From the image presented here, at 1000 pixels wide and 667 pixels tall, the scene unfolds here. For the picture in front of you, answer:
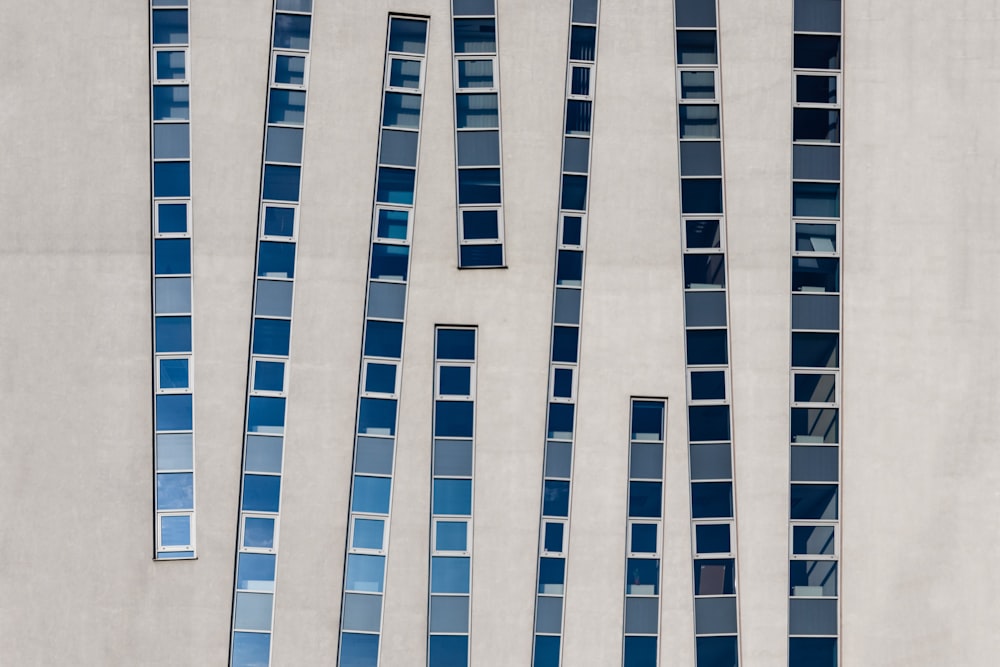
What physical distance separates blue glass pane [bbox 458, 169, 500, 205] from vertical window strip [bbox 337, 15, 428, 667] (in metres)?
0.93

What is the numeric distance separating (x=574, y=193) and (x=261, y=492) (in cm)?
810

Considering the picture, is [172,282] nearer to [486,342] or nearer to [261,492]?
[261,492]

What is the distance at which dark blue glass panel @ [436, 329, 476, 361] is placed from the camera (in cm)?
2516

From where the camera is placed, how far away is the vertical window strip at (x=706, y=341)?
82.0 feet

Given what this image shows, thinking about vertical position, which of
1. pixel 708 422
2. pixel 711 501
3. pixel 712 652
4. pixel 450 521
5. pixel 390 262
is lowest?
pixel 712 652

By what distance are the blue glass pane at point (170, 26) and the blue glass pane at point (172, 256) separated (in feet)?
12.7

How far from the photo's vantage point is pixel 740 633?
24953 millimetres

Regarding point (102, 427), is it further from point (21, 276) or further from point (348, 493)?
Result: point (348, 493)

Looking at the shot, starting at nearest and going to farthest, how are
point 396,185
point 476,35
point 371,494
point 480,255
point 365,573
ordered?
point 365,573, point 371,494, point 480,255, point 396,185, point 476,35

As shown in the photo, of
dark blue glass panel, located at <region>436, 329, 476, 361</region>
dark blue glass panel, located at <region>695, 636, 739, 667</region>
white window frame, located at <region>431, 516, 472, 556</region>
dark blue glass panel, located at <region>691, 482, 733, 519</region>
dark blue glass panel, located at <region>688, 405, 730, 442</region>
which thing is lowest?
dark blue glass panel, located at <region>695, 636, 739, 667</region>

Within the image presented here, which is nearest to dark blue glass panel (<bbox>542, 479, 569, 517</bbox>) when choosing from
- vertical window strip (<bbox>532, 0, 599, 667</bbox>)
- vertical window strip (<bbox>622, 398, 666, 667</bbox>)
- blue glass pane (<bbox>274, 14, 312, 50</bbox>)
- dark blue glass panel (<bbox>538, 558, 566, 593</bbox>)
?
vertical window strip (<bbox>532, 0, 599, 667</bbox>)

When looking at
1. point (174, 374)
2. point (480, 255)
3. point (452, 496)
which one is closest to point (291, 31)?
point (480, 255)

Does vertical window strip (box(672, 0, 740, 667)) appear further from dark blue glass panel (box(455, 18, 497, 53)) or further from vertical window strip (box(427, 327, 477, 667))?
vertical window strip (box(427, 327, 477, 667))

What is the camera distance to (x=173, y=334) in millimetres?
25094
